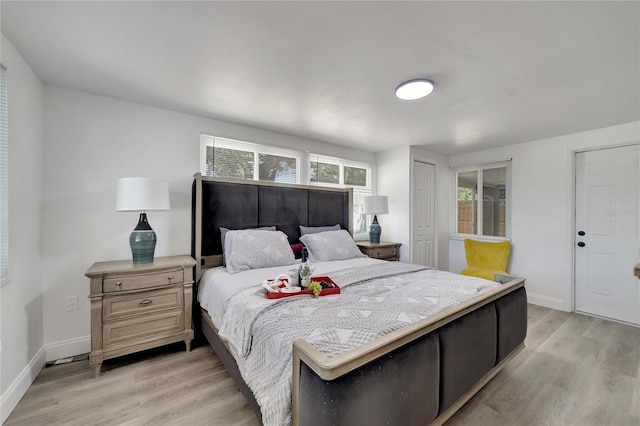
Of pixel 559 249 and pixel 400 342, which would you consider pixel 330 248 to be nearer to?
pixel 400 342

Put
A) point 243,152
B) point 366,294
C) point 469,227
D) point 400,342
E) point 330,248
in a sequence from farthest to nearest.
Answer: point 469,227, point 243,152, point 330,248, point 366,294, point 400,342

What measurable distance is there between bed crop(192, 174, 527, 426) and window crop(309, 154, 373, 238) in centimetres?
156

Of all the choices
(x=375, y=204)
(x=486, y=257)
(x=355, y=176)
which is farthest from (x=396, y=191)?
(x=486, y=257)

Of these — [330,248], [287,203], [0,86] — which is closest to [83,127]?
[0,86]

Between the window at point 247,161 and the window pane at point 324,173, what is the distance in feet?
0.75

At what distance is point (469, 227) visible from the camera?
4.56m

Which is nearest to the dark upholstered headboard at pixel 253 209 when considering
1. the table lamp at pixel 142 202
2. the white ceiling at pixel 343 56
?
the table lamp at pixel 142 202

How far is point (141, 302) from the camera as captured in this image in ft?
7.04

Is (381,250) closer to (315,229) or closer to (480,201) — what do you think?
(315,229)

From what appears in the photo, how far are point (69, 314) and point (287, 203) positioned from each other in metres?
2.27

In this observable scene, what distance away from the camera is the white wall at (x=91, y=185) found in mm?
2238

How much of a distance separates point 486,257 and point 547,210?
3.28 feet

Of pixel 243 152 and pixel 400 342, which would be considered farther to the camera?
pixel 243 152

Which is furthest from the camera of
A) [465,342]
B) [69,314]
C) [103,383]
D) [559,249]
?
[559,249]
